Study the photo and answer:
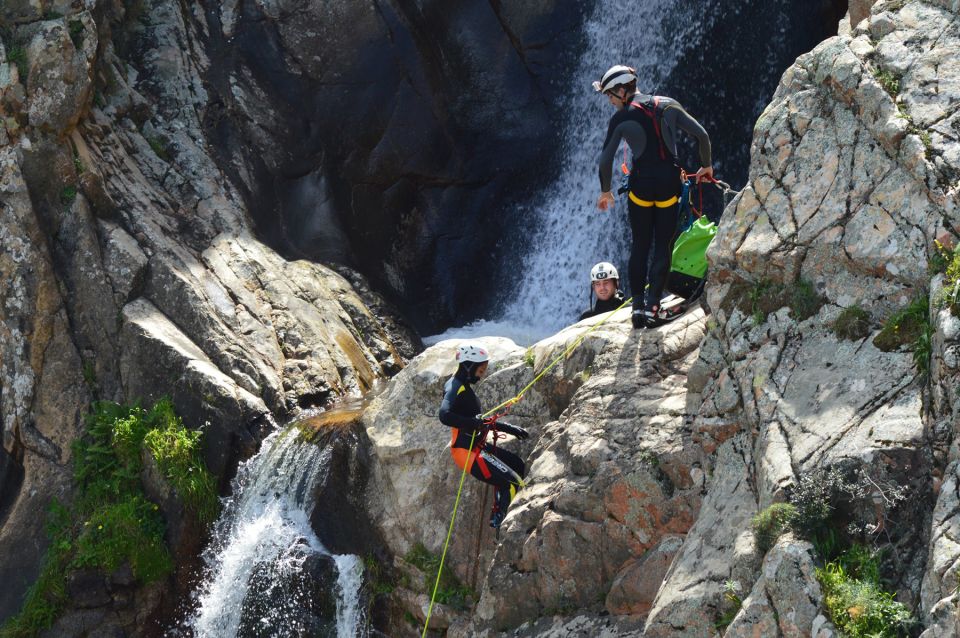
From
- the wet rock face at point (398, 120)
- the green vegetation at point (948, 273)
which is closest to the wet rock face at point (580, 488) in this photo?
the green vegetation at point (948, 273)

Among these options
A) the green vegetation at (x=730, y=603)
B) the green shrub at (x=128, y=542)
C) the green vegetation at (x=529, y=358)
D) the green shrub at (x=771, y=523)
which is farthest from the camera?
the green shrub at (x=128, y=542)

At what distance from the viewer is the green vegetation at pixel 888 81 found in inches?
296

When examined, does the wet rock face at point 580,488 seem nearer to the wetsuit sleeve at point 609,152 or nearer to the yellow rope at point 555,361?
the yellow rope at point 555,361

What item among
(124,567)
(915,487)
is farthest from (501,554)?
(124,567)

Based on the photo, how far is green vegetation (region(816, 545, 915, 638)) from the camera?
5.37 metres

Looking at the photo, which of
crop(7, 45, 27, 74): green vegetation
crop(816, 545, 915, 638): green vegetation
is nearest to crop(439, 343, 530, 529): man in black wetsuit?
crop(816, 545, 915, 638): green vegetation

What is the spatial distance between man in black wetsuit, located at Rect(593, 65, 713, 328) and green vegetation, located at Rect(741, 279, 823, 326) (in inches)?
61.9

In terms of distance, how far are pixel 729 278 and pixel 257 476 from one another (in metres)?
7.11

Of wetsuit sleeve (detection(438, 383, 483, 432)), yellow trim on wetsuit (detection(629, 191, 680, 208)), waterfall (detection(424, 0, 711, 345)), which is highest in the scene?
waterfall (detection(424, 0, 711, 345))

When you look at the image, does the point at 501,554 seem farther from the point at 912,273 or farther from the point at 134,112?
the point at 134,112

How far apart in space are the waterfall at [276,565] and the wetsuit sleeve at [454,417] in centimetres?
262

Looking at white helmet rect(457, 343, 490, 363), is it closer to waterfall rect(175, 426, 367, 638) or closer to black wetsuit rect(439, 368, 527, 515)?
black wetsuit rect(439, 368, 527, 515)

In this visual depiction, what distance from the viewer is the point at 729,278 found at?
27.2 ft

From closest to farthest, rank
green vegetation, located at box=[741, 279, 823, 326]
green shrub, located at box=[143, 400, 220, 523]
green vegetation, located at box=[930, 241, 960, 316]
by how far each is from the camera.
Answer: green vegetation, located at box=[930, 241, 960, 316], green vegetation, located at box=[741, 279, 823, 326], green shrub, located at box=[143, 400, 220, 523]
